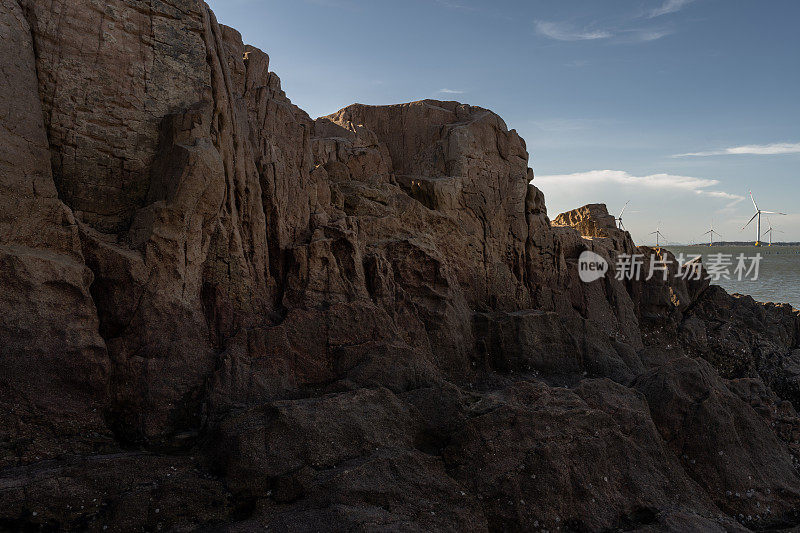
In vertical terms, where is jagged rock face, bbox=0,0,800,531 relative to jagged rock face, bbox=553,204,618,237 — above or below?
below

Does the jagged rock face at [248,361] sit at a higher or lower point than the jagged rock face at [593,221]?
lower

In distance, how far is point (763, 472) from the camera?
1288cm

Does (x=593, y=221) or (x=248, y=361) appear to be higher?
(x=593, y=221)

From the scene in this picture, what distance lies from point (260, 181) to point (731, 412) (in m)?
14.1

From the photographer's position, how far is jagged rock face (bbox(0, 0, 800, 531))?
911cm

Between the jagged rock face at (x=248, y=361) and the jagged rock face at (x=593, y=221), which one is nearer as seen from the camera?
the jagged rock face at (x=248, y=361)

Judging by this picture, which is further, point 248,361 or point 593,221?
point 593,221

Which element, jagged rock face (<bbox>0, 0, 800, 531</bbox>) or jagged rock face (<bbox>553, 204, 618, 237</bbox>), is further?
jagged rock face (<bbox>553, 204, 618, 237</bbox>)

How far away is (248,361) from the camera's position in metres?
11.9

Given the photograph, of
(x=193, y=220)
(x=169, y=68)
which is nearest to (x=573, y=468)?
(x=193, y=220)

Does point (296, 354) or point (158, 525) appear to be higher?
point (296, 354)

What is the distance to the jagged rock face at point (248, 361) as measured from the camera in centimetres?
911

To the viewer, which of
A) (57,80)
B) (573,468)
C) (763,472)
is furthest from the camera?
(763,472)

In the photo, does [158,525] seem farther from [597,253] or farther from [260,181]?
[597,253]
